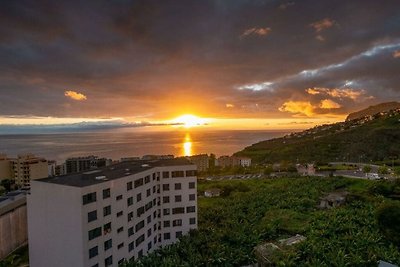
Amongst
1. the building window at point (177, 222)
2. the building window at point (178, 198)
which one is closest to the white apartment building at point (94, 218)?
the building window at point (177, 222)

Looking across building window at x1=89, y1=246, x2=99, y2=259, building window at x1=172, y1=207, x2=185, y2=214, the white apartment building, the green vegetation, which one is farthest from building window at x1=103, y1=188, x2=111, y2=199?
building window at x1=172, y1=207, x2=185, y2=214

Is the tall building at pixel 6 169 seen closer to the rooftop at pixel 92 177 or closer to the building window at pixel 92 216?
the rooftop at pixel 92 177

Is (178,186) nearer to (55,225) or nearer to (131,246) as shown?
(131,246)

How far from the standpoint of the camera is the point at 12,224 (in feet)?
117

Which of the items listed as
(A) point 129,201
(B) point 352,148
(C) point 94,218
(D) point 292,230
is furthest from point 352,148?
(C) point 94,218

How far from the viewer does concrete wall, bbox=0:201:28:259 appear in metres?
33.9

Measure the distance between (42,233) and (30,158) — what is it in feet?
219

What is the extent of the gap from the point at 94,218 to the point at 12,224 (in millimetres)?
16253

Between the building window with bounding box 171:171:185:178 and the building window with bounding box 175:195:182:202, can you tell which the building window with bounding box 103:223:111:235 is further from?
the building window with bounding box 171:171:185:178

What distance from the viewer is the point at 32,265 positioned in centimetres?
2750

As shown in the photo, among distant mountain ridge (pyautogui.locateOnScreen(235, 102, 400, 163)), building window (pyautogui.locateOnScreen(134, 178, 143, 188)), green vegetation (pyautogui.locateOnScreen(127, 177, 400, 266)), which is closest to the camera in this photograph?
green vegetation (pyautogui.locateOnScreen(127, 177, 400, 266))

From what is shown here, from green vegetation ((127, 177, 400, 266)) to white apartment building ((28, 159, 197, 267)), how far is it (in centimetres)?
324

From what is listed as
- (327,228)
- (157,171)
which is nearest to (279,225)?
(327,228)

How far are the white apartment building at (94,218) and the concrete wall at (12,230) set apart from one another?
9058 mm
